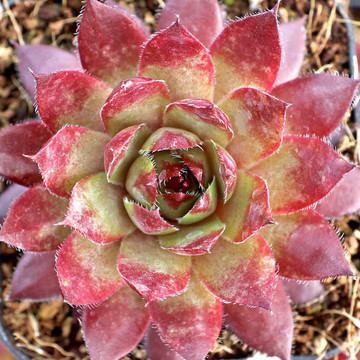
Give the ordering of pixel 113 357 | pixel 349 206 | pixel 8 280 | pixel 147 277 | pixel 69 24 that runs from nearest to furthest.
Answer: pixel 147 277, pixel 113 357, pixel 349 206, pixel 8 280, pixel 69 24

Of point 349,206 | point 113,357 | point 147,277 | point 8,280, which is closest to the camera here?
point 147,277

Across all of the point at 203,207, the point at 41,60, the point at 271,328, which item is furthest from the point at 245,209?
the point at 41,60

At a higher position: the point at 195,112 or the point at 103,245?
the point at 195,112

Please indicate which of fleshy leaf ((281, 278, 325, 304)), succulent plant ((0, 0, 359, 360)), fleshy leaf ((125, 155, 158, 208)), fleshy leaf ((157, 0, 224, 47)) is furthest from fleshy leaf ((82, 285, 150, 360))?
fleshy leaf ((157, 0, 224, 47))

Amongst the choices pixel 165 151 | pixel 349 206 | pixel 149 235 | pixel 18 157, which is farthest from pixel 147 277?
pixel 349 206

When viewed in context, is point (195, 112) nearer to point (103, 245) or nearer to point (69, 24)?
point (103, 245)

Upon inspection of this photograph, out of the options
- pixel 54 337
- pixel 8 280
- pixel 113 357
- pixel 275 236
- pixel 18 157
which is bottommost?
pixel 54 337

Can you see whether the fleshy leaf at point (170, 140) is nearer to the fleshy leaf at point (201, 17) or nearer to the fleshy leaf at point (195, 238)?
the fleshy leaf at point (195, 238)

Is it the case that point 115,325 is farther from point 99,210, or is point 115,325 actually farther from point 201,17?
point 201,17
